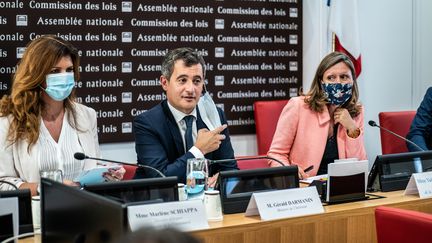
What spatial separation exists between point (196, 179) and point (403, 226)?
3.03 feet

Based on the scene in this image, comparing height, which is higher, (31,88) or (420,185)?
(31,88)

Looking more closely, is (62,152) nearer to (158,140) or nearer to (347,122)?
(158,140)

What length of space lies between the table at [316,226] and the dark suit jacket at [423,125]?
4.66 ft

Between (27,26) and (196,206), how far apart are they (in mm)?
2364

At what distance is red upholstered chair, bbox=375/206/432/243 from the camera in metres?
2.07

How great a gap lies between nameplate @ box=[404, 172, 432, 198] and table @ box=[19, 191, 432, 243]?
0.03 m

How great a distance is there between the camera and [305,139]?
376 cm

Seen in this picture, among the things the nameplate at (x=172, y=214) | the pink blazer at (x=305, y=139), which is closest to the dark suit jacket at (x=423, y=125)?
the pink blazer at (x=305, y=139)

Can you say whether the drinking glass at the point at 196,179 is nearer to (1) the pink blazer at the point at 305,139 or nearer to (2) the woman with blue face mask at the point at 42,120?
(2) the woman with blue face mask at the point at 42,120

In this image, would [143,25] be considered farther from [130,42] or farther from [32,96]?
[32,96]

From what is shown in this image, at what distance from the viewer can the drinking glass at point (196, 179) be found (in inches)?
106

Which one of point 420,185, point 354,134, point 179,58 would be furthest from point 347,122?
point 179,58

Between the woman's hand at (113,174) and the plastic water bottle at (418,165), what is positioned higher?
the woman's hand at (113,174)

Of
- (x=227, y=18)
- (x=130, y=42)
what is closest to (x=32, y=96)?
(x=130, y=42)
